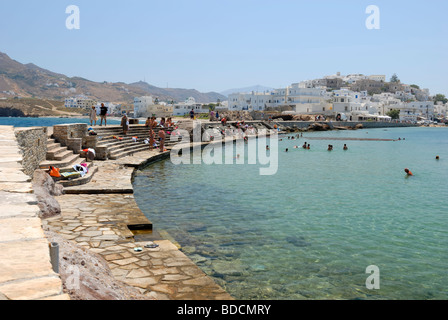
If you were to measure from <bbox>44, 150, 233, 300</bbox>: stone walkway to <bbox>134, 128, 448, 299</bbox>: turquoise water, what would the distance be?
2.02 ft

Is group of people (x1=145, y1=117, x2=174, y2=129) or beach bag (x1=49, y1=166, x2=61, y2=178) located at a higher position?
group of people (x1=145, y1=117, x2=174, y2=129)

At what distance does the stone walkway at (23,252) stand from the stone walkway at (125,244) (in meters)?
1.59

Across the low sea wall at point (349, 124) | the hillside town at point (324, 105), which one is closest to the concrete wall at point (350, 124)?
the low sea wall at point (349, 124)

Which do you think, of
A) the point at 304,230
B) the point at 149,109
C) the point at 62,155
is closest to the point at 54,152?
the point at 62,155

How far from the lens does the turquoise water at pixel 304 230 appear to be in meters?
5.74

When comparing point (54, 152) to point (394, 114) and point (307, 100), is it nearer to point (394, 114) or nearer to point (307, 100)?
point (307, 100)

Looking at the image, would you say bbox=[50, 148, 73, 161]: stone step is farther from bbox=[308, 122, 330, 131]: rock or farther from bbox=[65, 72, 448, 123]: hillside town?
bbox=[65, 72, 448, 123]: hillside town

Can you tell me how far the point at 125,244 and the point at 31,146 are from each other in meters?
5.47

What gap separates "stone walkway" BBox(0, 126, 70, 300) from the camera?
216cm

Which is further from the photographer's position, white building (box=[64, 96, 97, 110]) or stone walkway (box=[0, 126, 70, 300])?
white building (box=[64, 96, 97, 110])

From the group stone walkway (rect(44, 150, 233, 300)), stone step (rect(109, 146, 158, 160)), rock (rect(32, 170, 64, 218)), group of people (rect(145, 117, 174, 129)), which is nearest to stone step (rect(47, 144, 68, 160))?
stone walkway (rect(44, 150, 233, 300))
